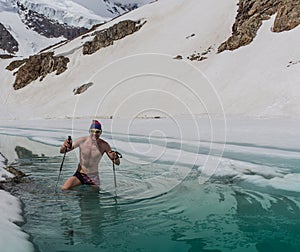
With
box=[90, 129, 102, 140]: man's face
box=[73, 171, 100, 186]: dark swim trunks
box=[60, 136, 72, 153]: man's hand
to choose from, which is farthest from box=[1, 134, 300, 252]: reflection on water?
box=[90, 129, 102, 140]: man's face

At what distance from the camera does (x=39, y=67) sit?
62.8m

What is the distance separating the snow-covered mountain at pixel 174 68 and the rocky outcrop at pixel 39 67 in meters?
0.18

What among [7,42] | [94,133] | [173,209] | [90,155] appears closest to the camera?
[173,209]

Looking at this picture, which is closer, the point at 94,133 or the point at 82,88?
the point at 94,133

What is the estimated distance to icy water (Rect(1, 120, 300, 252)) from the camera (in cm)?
435

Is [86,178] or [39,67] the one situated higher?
[39,67]

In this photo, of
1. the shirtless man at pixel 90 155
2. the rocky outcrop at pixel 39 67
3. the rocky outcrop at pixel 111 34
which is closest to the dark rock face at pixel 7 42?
the rocky outcrop at pixel 39 67

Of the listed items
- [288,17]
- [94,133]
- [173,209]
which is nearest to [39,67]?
[288,17]

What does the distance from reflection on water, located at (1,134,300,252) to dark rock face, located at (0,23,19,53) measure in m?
173

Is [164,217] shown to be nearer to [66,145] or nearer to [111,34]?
[66,145]

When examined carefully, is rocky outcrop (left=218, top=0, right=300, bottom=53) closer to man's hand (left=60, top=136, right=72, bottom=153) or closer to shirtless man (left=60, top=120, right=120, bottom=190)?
shirtless man (left=60, top=120, right=120, bottom=190)

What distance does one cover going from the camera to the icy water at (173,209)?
4352mm

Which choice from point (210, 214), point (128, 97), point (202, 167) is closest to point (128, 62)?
point (128, 97)

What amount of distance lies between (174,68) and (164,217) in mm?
37893
